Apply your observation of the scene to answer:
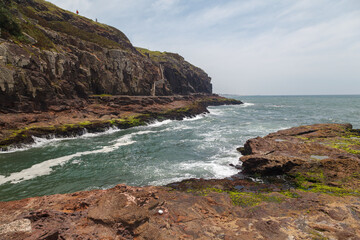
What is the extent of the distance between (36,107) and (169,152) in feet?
95.7

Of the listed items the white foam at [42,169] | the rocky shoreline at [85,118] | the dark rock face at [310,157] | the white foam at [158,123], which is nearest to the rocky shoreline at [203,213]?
the dark rock face at [310,157]

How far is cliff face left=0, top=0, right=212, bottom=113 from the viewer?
101 ft

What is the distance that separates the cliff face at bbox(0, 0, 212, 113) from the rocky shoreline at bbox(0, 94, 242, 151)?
7.79 feet

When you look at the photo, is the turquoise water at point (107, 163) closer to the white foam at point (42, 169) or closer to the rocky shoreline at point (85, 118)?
the white foam at point (42, 169)

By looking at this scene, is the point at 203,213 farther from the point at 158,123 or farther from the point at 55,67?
the point at 55,67

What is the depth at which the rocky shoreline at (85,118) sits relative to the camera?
26688 mm

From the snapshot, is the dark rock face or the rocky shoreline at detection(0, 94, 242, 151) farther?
the rocky shoreline at detection(0, 94, 242, 151)

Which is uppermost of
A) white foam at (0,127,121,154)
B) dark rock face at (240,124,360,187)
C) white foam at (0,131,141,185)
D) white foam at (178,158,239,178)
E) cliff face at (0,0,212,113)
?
cliff face at (0,0,212,113)

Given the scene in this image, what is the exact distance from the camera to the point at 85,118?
38.1 meters

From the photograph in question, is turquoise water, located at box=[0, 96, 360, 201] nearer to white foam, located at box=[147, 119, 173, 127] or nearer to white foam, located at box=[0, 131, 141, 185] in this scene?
white foam, located at box=[0, 131, 141, 185]

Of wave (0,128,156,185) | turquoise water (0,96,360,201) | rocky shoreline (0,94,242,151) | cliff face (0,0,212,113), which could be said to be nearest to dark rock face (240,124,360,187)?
turquoise water (0,96,360,201)

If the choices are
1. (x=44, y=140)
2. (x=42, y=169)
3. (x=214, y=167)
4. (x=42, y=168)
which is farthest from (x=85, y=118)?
(x=214, y=167)

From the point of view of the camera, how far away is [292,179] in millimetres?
13328

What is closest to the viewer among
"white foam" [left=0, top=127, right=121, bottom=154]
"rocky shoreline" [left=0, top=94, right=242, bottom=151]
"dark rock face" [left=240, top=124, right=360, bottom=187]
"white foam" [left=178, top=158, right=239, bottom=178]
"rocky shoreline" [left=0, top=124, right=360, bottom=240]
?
"rocky shoreline" [left=0, top=124, right=360, bottom=240]
